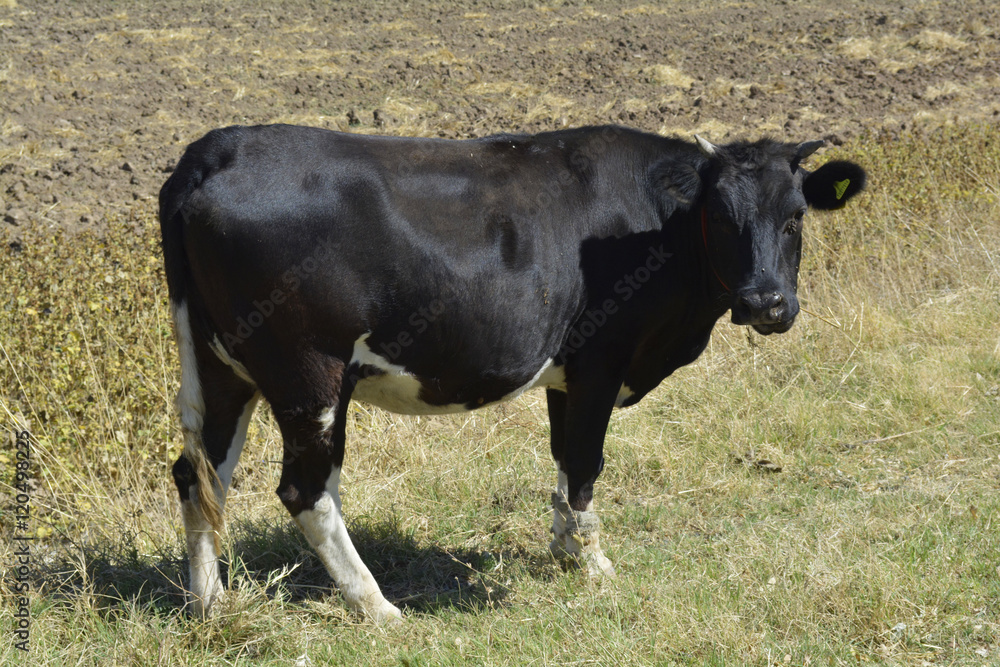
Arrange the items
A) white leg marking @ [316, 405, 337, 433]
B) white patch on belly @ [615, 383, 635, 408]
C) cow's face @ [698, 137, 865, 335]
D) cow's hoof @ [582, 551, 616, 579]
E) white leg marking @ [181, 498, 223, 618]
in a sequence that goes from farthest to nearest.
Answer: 1. white patch on belly @ [615, 383, 635, 408]
2. cow's hoof @ [582, 551, 616, 579]
3. cow's face @ [698, 137, 865, 335]
4. white leg marking @ [181, 498, 223, 618]
5. white leg marking @ [316, 405, 337, 433]

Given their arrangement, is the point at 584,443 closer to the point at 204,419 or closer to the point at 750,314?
the point at 750,314

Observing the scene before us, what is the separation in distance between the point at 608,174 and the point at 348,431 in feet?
8.58

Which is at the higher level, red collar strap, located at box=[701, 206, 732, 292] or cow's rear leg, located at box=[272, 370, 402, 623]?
red collar strap, located at box=[701, 206, 732, 292]

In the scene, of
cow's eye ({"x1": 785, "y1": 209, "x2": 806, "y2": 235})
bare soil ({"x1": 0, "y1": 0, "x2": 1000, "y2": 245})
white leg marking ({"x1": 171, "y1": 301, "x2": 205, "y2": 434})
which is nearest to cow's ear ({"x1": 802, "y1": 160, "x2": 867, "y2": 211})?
A: cow's eye ({"x1": 785, "y1": 209, "x2": 806, "y2": 235})

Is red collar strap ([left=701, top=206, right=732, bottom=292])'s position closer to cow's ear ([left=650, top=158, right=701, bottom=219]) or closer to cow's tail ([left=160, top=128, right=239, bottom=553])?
cow's ear ([left=650, top=158, right=701, bottom=219])

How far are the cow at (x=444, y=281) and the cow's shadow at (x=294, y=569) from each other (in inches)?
11.2

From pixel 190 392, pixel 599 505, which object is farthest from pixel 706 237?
pixel 190 392

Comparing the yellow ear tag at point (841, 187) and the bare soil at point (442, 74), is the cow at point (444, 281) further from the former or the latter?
the bare soil at point (442, 74)

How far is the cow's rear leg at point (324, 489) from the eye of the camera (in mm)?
3811

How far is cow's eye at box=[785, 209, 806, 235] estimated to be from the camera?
434 centimetres

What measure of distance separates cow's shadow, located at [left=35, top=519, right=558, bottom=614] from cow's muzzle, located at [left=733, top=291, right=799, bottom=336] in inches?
60.2

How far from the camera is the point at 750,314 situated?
412 cm

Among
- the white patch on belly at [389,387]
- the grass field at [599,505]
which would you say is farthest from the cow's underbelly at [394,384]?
the grass field at [599,505]

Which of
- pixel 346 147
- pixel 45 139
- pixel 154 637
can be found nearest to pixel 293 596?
pixel 154 637
